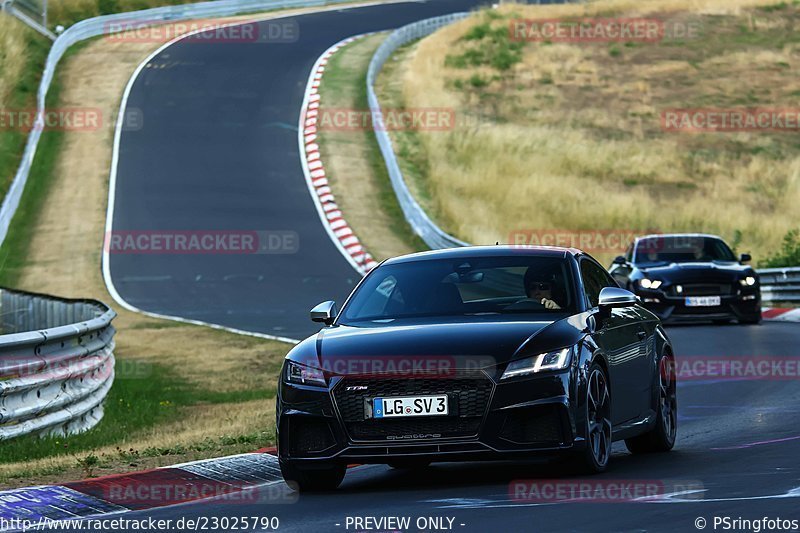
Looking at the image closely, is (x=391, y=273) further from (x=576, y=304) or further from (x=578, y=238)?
(x=578, y=238)

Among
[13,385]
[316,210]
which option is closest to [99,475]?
[13,385]

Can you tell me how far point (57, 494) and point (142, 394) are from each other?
8427mm

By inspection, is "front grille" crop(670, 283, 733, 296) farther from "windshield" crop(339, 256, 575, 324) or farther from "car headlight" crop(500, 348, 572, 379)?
"car headlight" crop(500, 348, 572, 379)

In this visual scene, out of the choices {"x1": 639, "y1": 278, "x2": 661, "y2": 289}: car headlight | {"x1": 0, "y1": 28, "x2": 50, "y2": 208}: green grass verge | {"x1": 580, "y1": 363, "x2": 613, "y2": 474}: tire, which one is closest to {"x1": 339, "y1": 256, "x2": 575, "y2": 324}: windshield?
{"x1": 580, "y1": 363, "x2": 613, "y2": 474}: tire

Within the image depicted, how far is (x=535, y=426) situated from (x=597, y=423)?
0.67 m

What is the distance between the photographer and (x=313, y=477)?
950 centimetres

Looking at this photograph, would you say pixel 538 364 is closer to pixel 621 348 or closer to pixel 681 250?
pixel 621 348

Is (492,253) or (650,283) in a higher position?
(492,253)

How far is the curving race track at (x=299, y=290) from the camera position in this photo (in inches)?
324

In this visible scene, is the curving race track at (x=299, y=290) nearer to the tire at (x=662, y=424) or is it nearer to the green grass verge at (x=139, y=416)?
the tire at (x=662, y=424)

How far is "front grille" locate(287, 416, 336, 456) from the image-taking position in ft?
30.1

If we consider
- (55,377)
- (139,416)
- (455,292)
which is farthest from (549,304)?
(139,416)

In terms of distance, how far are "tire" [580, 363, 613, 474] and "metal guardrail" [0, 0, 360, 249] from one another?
1056 inches

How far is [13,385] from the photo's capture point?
38.7 ft
